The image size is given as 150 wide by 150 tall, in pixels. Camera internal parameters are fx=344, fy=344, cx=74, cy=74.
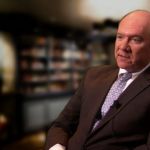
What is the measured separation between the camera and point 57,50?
14.4ft

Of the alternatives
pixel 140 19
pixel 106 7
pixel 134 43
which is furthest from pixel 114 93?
pixel 106 7

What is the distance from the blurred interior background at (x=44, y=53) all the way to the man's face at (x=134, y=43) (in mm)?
2300

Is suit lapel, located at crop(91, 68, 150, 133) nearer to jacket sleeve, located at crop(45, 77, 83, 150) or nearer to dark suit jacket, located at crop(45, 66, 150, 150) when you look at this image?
dark suit jacket, located at crop(45, 66, 150, 150)

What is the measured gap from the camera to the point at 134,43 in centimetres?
156

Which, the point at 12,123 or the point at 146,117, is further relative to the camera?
the point at 12,123

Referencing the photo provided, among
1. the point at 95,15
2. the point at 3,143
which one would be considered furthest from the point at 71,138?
the point at 3,143

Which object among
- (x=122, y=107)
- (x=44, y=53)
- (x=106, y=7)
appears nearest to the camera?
(x=122, y=107)

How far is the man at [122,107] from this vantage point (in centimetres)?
150

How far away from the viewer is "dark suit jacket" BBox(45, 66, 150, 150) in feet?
4.91

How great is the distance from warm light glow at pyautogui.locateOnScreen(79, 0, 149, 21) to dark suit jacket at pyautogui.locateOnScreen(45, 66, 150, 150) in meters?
2.23

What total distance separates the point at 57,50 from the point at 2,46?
2.26 feet

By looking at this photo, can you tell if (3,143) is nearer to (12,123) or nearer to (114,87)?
(12,123)

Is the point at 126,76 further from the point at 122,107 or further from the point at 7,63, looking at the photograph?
the point at 7,63

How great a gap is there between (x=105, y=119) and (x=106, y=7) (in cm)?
264
